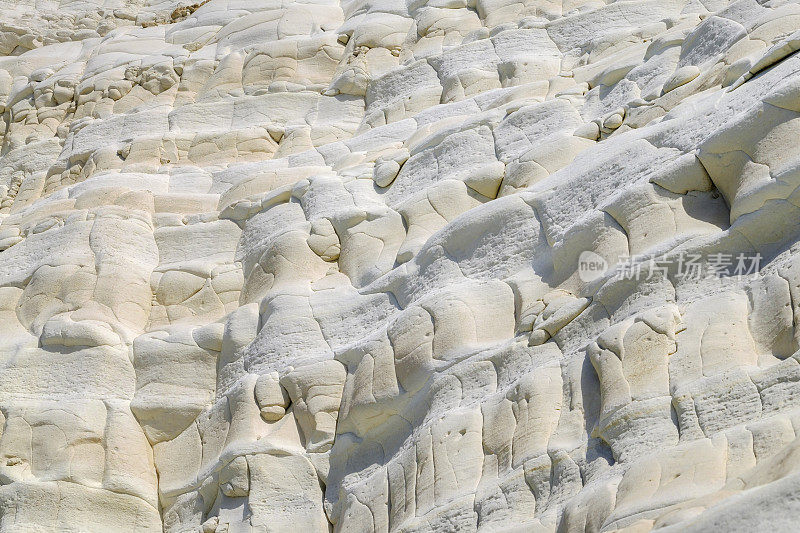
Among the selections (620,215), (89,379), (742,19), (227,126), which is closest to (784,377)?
(620,215)

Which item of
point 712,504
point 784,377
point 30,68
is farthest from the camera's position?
point 30,68

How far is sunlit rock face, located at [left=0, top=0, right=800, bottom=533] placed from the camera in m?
6.89

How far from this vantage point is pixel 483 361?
818cm

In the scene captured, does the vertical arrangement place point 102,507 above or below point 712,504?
below

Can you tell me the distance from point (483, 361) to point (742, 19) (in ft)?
15.0

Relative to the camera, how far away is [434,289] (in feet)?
29.8

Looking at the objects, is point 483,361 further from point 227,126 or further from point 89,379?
point 227,126

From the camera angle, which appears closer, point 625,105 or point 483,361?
point 483,361

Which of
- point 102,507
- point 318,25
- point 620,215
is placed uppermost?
point 620,215

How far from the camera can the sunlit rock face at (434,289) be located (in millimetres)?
6891
